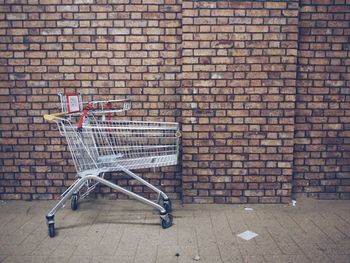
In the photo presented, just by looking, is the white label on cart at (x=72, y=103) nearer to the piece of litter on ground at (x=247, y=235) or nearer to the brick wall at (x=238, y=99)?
the brick wall at (x=238, y=99)

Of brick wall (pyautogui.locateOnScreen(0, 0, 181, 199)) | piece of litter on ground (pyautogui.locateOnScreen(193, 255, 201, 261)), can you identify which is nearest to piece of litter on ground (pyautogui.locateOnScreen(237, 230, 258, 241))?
piece of litter on ground (pyautogui.locateOnScreen(193, 255, 201, 261))

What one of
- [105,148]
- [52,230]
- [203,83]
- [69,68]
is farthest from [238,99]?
[52,230]

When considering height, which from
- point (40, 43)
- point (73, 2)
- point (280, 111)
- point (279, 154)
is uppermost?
point (73, 2)

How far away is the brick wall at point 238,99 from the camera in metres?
4.13

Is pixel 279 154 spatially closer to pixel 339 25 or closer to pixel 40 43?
pixel 339 25

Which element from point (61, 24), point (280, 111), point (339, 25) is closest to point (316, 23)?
point (339, 25)

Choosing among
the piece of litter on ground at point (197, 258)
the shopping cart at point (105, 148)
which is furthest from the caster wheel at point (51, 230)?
the piece of litter on ground at point (197, 258)

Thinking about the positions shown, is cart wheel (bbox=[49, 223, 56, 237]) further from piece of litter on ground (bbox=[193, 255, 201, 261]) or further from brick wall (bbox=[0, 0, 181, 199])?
piece of litter on ground (bbox=[193, 255, 201, 261])

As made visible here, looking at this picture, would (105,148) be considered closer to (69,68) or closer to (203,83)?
(69,68)

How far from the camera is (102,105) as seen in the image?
174 inches

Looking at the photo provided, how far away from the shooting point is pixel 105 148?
163 inches

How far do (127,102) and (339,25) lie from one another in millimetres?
2752

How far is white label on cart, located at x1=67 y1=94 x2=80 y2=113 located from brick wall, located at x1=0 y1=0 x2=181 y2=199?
28.8 inches

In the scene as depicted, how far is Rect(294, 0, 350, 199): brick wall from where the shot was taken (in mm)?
4285
